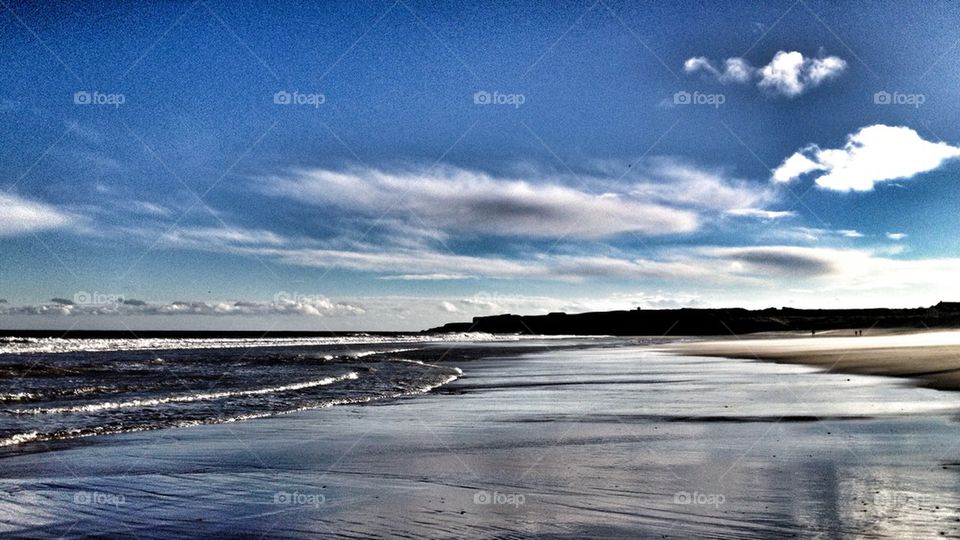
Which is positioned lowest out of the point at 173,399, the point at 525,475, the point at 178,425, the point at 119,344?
the point at 525,475

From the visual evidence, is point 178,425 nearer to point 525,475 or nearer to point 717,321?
point 525,475

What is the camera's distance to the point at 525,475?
865cm

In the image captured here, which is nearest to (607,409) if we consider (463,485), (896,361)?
(463,485)

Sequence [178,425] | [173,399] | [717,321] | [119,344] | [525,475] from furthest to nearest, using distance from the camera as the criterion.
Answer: [717,321]
[119,344]
[173,399]
[178,425]
[525,475]

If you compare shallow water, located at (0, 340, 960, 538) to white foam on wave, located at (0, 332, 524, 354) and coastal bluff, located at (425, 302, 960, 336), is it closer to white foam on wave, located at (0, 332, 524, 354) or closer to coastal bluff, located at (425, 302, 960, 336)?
white foam on wave, located at (0, 332, 524, 354)

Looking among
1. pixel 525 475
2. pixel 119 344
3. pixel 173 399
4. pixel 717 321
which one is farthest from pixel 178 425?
pixel 717 321

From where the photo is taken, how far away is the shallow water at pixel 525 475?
6.54 metres

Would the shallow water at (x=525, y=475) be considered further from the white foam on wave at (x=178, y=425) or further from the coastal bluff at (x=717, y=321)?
the coastal bluff at (x=717, y=321)

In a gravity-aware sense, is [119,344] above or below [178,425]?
above

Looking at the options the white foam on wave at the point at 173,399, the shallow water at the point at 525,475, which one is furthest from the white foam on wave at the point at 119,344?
the shallow water at the point at 525,475

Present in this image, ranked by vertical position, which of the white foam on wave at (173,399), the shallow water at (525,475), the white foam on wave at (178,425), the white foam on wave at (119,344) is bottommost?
the shallow water at (525,475)

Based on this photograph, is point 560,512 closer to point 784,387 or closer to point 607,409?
point 607,409

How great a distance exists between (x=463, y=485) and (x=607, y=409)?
7374mm

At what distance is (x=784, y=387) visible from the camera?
757 inches
